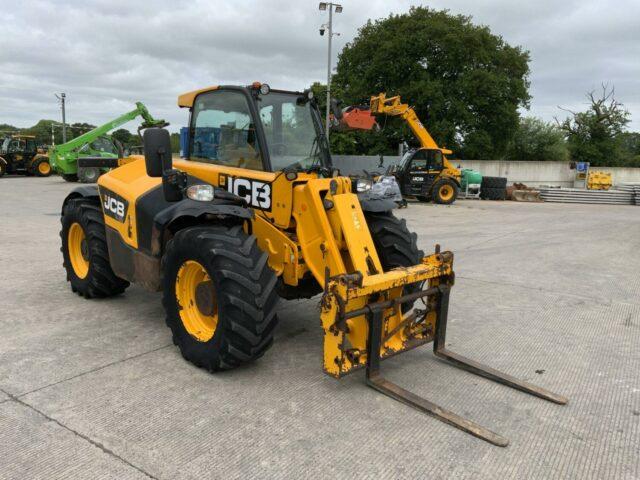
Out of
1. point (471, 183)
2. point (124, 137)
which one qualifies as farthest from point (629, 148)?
point (124, 137)

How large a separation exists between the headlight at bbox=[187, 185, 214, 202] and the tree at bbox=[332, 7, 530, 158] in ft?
96.0

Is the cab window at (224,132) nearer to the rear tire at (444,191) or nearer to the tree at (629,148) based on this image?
→ the rear tire at (444,191)

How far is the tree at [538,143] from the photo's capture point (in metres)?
42.4

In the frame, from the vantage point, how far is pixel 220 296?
3.52m

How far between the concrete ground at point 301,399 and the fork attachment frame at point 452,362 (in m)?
0.06

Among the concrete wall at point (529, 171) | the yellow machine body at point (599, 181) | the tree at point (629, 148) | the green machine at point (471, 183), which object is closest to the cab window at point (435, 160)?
the green machine at point (471, 183)

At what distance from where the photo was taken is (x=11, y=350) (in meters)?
4.07

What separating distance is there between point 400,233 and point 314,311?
1404mm

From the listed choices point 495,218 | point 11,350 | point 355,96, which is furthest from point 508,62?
point 11,350

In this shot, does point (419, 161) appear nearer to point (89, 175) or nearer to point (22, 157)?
point (89, 175)

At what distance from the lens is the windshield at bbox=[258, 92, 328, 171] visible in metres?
4.27

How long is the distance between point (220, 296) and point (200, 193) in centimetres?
89

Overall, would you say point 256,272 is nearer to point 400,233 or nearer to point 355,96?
point 400,233

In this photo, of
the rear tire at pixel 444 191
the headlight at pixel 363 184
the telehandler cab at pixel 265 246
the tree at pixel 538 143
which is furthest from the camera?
the tree at pixel 538 143
